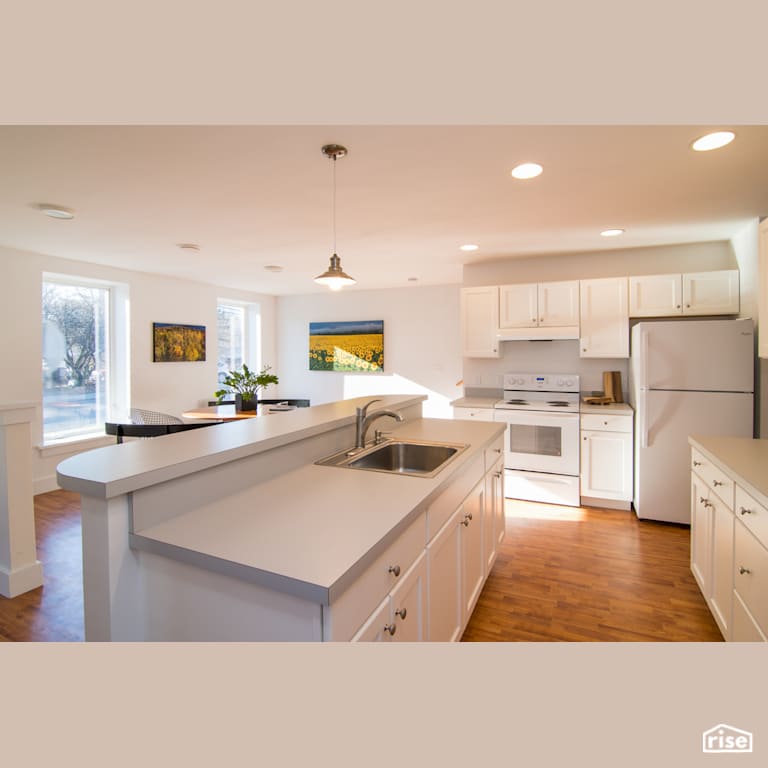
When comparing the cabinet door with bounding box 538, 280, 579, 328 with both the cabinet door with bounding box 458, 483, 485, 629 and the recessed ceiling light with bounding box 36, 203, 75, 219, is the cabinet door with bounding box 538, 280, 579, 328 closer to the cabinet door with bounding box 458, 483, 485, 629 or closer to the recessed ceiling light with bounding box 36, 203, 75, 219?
the cabinet door with bounding box 458, 483, 485, 629

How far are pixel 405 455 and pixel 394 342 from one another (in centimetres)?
414

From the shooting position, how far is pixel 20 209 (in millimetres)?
2857

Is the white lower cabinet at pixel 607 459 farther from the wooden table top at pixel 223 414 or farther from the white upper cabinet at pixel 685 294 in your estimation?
the wooden table top at pixel 223 414

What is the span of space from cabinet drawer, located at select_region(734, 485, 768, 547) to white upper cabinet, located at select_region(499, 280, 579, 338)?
97.9 inches

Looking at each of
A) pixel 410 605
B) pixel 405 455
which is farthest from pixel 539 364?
pixel 410 605

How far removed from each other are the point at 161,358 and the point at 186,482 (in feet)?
14.6

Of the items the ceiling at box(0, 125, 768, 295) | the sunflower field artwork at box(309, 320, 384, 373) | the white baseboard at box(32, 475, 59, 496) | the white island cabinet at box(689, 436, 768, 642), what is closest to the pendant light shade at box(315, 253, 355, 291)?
the ceiling at box(0, 125, 768, 295)

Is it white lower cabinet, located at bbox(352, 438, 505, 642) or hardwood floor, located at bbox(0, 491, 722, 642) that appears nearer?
white lower cabinet, located at bbox(352, 438, 505, 642)

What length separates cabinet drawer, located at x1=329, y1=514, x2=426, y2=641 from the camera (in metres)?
0.96

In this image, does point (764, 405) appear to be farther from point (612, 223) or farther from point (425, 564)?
point (425, 564)

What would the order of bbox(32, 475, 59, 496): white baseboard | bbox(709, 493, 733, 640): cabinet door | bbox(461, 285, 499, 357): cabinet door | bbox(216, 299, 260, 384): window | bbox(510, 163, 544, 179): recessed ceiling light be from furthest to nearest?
bbox(216, 299, 260, 384): window
bbox(461, 285, 499, 357): cabinet door
bbox(32, 475, 59, 496): white baseboard
bbox(510, 163, 544, 179): recessed ceiling light
bbox(709, 493, 733, 640): cabinet door

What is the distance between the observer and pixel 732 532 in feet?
5.91

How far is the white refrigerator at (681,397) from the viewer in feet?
10.4
